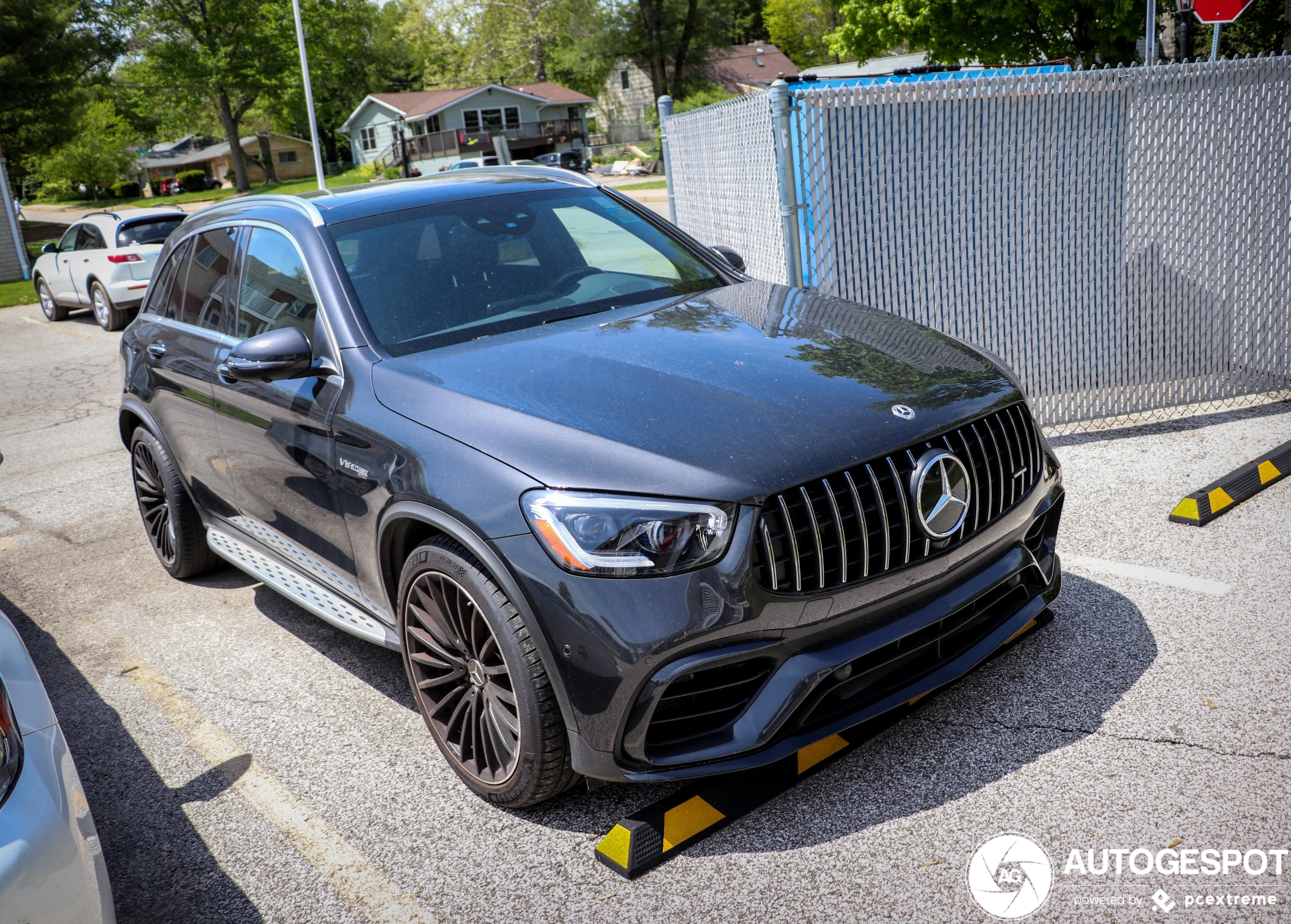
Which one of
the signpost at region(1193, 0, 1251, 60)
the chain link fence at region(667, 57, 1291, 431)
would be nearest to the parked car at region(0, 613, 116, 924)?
the chain link fence at region(667, 57, 1291, 431)

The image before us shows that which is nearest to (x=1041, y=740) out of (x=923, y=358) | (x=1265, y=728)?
(x=1265, y=728)

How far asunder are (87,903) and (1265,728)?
10.6 ft

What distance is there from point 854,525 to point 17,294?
24551 mm

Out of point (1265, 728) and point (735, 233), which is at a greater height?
point (735, 233)

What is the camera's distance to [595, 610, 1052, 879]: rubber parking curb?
2.78 meters

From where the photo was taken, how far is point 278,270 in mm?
3924

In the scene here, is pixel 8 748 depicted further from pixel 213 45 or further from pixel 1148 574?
pixel 213 45

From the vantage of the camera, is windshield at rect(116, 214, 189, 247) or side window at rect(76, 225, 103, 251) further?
side window at rect(76, 225, 103, 251)

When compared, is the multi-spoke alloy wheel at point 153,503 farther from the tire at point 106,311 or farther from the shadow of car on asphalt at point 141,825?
the tire at point 106,311

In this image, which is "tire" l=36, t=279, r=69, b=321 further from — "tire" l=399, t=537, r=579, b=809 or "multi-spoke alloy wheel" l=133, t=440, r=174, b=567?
"tire" l=399, t=537, r=579, b=809

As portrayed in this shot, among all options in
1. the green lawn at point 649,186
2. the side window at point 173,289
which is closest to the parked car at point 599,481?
the side window at point 173,289

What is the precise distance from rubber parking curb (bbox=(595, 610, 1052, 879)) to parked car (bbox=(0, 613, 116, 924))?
1.27 m

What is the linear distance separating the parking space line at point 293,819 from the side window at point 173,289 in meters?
1.78

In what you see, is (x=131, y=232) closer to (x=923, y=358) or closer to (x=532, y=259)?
(x=532, y=259)
